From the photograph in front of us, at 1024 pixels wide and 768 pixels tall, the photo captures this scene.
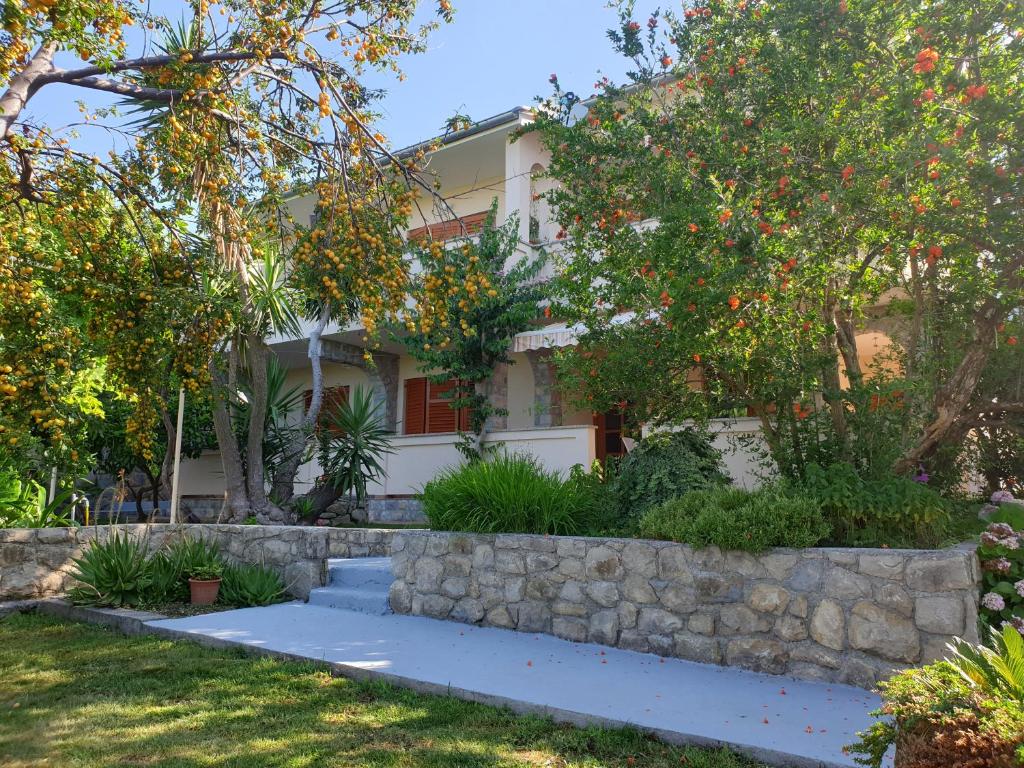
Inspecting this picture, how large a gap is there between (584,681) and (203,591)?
506cm

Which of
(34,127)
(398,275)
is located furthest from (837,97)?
Answer: (34,127)

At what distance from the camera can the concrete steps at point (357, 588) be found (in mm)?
7973

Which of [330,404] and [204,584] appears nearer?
[204,584]

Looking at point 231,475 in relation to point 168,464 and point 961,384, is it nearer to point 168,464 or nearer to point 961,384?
point 168,464

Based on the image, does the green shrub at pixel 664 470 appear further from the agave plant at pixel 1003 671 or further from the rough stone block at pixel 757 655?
the agave plant at pixel 1003 671

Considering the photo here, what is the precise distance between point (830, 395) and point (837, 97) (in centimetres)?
273

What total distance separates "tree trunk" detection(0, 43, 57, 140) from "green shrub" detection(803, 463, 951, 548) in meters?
6.62

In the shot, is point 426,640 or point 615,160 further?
point 615,160

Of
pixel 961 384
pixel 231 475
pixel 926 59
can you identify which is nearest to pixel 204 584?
pixel 231 475

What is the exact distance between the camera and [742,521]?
230 inches

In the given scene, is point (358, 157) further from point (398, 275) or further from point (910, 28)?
point (910, 28)

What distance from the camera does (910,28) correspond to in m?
5.91

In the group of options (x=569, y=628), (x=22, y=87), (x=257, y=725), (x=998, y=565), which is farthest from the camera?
(x=569, y=628)

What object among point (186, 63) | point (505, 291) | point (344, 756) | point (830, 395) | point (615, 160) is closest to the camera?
point (344, 756)
